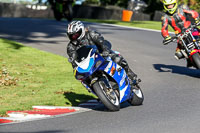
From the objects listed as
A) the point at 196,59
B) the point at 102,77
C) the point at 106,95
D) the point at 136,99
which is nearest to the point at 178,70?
the point at 196,59

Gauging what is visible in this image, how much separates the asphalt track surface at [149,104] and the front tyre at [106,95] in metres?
0.17

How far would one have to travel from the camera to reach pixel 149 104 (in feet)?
28.0

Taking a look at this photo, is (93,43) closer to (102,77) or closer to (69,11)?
(102,77)

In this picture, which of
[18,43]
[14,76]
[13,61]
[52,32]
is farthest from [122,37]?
[14,76]

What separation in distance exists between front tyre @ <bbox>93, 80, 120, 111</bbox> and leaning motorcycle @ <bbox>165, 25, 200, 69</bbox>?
3.93 m

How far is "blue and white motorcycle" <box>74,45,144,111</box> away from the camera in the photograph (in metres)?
7.43

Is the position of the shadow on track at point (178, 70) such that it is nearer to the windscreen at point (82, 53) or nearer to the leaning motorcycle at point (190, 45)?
the leaning motorcycle at point (190, 45)

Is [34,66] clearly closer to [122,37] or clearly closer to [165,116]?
[165,116]

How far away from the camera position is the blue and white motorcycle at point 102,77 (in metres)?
7.43

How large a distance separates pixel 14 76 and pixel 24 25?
12951 millimetres

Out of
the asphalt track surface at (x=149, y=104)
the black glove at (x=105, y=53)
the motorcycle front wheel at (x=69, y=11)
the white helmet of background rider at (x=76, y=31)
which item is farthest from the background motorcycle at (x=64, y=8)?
the black glove at (x=105, y=53)

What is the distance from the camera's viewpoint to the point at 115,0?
5166 cm

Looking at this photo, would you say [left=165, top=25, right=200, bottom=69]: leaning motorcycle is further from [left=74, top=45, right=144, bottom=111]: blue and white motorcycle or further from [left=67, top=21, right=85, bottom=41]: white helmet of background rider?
[left=67, top=21, right=85, bottom=41]: white helmet of background rider

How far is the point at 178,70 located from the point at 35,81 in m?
4.36
